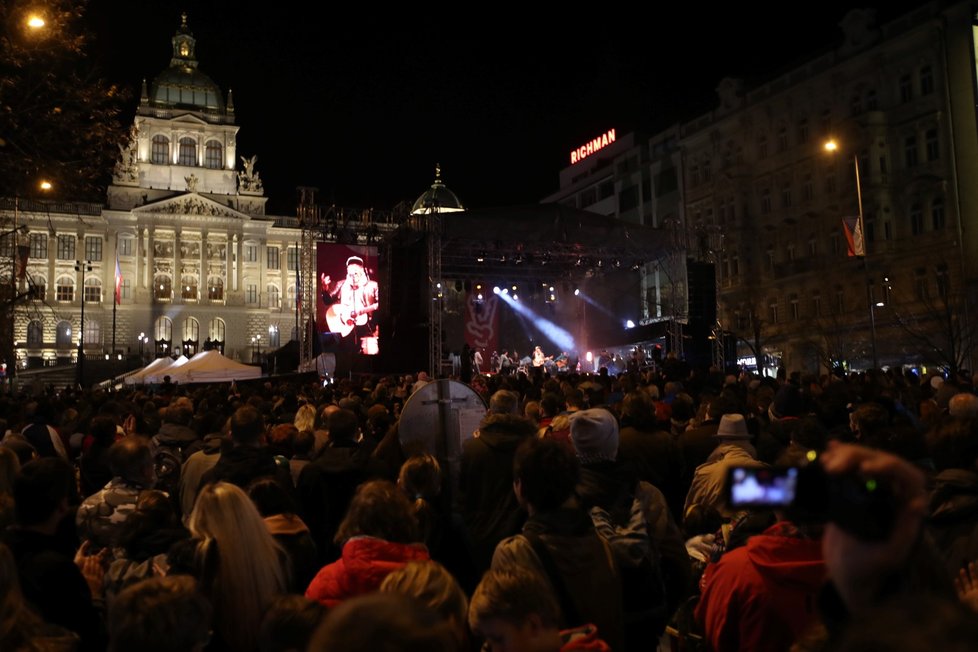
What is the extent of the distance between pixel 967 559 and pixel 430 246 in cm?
2219

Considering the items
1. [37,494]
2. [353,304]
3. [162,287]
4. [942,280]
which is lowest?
[37,494]

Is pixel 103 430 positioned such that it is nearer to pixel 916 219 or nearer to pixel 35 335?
pixel 916 219

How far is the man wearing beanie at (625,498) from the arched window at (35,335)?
3133 inches

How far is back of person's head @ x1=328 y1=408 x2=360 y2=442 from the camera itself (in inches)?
243

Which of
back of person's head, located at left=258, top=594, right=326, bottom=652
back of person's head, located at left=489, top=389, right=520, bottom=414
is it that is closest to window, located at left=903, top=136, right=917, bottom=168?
back of person's head, located at left=489, top=389, right=520, bottom=414

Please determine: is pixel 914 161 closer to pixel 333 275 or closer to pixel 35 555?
pixel 333 275

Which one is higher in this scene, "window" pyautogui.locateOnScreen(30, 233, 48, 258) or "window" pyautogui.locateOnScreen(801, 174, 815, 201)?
"window" pyautogui.locateOnScreen(30, 233, 48, 258)

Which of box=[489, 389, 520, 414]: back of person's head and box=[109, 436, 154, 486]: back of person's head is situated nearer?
box=[109, 436, 154, 486]: back of person's head

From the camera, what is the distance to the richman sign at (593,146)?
67.4 m

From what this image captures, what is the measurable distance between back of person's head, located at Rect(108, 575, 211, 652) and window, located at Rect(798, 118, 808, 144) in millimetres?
46974

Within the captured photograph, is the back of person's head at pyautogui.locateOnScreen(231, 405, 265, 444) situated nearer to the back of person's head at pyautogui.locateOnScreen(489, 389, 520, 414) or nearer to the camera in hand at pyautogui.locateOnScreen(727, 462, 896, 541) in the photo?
the back of person's head at pyautogui.locateOnScreen(489, 389, 520, 414)

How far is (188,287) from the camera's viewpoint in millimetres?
80812

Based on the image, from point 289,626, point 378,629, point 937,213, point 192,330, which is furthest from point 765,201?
point 192,330

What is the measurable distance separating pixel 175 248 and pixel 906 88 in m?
63.8
